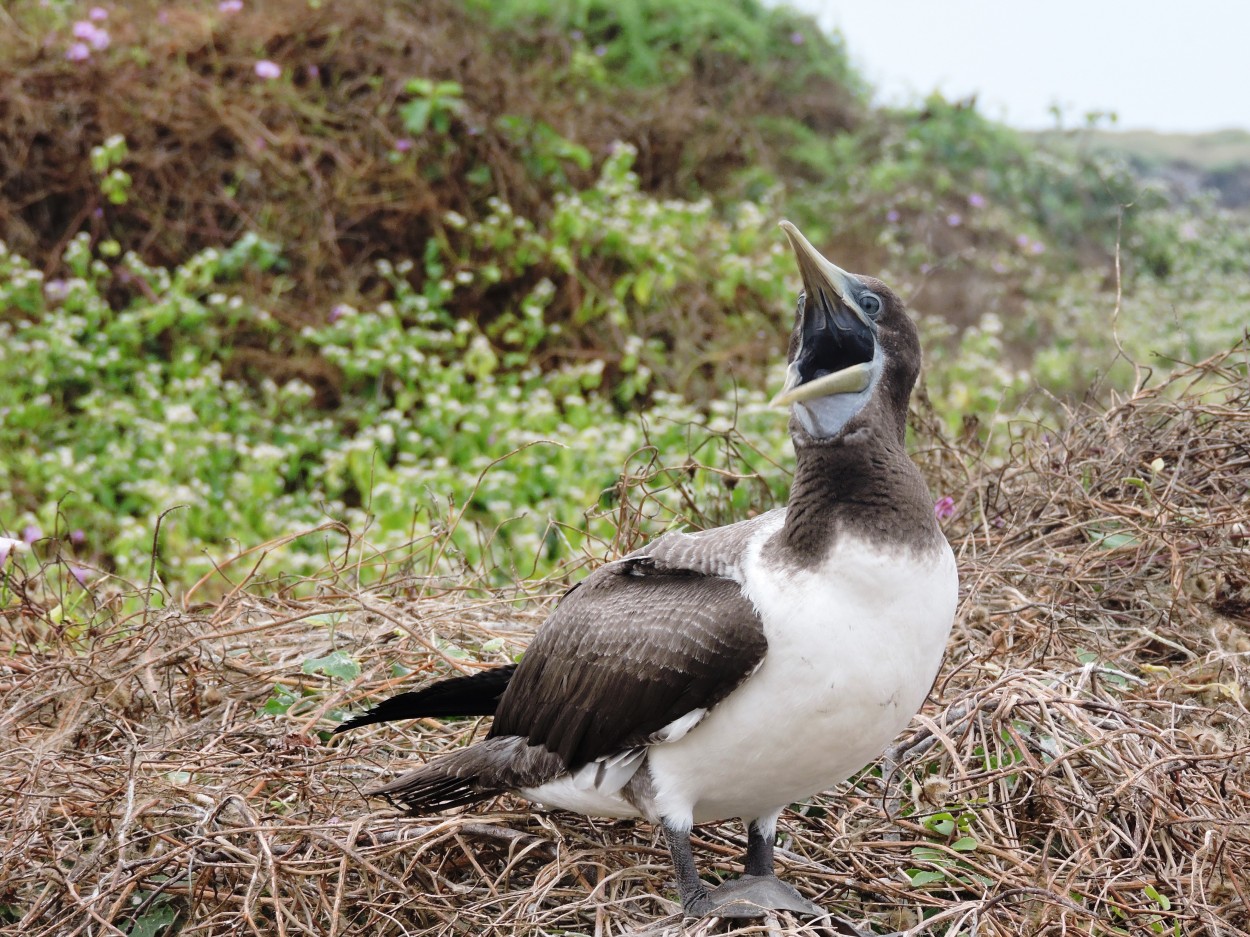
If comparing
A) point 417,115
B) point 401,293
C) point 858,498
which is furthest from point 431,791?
point 417,115

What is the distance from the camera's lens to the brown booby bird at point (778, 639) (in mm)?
2443

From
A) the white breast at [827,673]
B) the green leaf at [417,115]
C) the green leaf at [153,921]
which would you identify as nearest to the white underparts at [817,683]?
the white breast at [827,673]

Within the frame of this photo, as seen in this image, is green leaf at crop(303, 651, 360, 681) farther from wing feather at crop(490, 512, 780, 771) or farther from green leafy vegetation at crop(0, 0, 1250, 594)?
green leafy vegetation at crop(0, 0, 1250, 594)

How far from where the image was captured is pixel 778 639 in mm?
2455

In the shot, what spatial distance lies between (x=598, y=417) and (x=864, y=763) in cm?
426

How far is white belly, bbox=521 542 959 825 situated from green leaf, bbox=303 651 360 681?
1262 mm

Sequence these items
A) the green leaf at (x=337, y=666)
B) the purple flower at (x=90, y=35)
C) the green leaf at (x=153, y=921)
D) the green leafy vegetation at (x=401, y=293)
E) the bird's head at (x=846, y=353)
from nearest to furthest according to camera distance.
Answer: the bird's head at (x=846, y=353) < the green leaf at (x=153, y=921) < the green leaf at (x=337, y=666) < the green leafy vegetation at (x=401, y=293) < the purple flower at (x=90, y=35)

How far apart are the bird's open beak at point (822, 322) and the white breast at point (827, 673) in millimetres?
306

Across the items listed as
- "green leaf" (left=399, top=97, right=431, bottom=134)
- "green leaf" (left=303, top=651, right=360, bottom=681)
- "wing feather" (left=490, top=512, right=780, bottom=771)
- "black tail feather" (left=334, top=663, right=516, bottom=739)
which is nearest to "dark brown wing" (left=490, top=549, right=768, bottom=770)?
"wing feather" (left=490, top=512, right=780, bottom=771)

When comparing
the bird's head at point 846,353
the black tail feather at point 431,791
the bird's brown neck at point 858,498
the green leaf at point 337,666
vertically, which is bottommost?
the black tail feather at point 431,791

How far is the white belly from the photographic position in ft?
7.97

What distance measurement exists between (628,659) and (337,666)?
1.24 metres

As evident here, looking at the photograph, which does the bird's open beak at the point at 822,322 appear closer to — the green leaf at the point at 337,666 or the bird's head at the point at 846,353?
the bird's head at the point at 846,353

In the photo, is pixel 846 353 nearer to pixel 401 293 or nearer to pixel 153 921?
pixel 153 921
